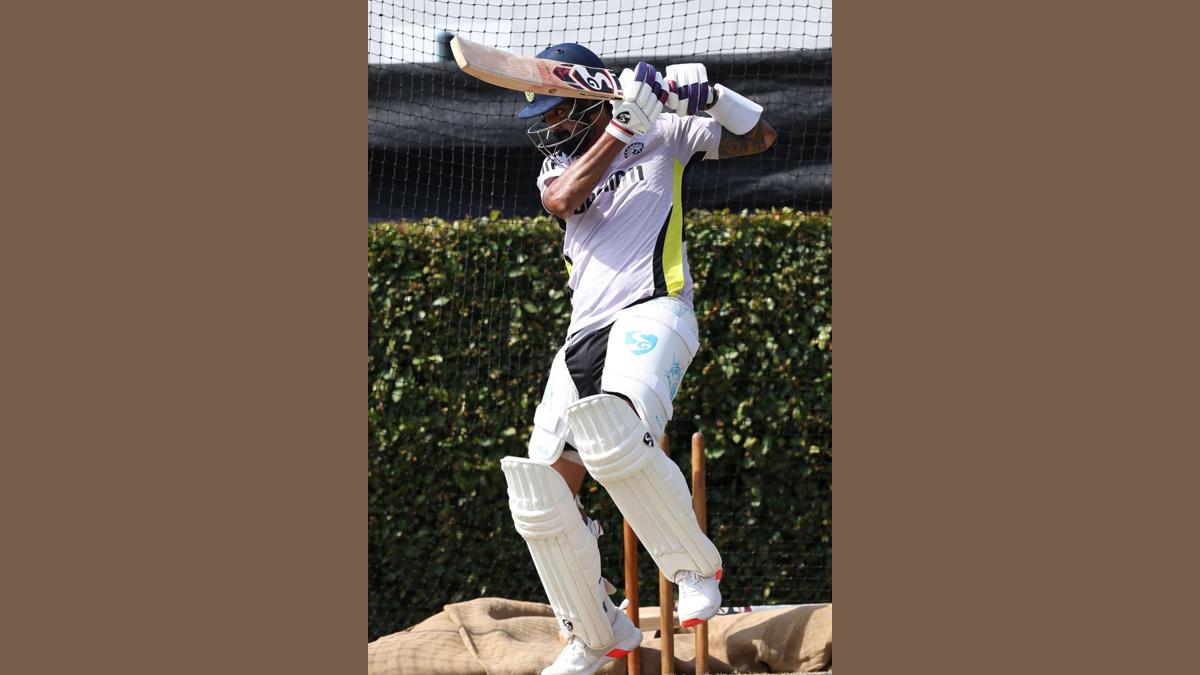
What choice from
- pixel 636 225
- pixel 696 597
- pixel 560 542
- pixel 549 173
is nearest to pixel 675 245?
pixel 636 225

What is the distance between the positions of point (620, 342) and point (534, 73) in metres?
0.91

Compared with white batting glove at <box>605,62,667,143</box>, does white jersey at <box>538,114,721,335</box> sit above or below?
below

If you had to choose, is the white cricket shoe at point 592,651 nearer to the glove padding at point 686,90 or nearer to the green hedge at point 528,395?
the green hedge at point 528,395

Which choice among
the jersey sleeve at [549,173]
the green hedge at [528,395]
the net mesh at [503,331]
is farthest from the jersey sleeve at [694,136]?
the green hedge at [528,395]

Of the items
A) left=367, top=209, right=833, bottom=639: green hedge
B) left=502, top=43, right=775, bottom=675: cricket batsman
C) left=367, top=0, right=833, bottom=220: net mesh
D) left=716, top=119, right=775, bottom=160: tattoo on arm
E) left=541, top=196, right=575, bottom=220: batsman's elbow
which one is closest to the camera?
left=502, top=43, right=775, bottom=675: cricket batsman

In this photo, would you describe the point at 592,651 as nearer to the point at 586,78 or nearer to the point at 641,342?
the point at 641,342

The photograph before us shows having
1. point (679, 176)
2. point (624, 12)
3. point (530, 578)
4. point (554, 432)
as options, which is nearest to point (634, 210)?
point (679, 176)

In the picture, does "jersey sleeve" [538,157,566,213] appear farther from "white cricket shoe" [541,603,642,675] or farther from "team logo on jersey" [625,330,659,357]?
"white cricket shoe" [541,603,642,675]

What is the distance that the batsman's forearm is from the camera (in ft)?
14.9

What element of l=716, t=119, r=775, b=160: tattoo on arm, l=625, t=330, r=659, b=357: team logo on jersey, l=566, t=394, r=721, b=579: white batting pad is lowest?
l=566, t=394, r=721, b=579: white batting pad

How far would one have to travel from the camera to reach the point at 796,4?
600 cm

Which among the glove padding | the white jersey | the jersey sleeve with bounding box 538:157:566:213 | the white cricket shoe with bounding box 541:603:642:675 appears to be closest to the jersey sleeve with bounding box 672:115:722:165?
the white jersey

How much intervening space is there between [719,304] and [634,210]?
160cm

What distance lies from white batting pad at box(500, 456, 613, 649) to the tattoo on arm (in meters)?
1.31
